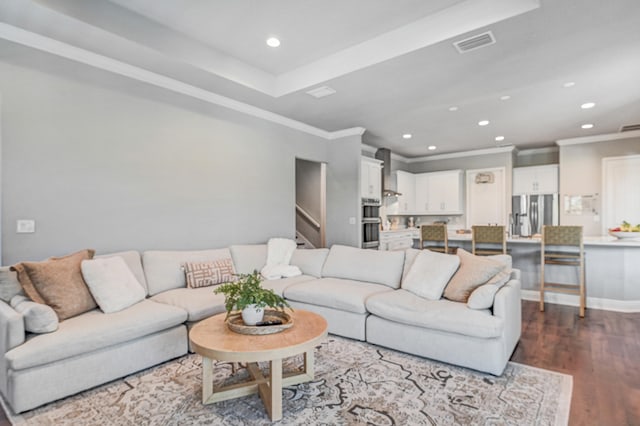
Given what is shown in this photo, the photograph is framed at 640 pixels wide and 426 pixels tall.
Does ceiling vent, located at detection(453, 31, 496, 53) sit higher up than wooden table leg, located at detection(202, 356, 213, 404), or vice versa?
ceiling vent, located at detection(453, 31, 496, 53)

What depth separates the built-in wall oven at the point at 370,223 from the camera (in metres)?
6.15

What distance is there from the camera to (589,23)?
8.85 feet

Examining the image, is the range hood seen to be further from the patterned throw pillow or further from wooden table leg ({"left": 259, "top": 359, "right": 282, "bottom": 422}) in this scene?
wooden table leg ({"left": 259, "top": 359, "right": 282, "bottom": 422})

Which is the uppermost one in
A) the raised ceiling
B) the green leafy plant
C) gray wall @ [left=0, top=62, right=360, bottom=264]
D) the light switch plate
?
the raised ceiling

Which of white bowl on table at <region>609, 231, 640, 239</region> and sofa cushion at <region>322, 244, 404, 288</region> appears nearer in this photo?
sofa cushion at <region>322, 244, 404, 288</region>

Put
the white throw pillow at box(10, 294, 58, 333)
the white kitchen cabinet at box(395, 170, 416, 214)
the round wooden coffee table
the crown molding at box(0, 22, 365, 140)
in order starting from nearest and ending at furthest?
the round wooden coffee table, the white throw pillow at box(10, 294, 58, 333), the crown molding at box(0, 22, 365, 140), the white kitchen cabinet at box(395, 170, 416, 214)

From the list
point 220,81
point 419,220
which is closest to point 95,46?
point 220,81

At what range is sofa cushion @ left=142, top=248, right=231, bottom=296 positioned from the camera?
11.1 ft

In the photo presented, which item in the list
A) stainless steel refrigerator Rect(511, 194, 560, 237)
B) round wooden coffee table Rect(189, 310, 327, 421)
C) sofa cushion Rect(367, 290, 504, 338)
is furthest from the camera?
stainless steel refrigerator Rect(511, 194, 560, 237)

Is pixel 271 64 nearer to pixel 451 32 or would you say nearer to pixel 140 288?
pixel 451 32

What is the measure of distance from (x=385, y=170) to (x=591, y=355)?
488 cm

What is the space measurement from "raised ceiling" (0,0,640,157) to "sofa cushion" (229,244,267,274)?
6.31 ft

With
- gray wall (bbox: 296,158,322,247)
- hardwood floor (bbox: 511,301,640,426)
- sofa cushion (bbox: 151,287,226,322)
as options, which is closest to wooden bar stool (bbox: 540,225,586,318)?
hardwood floor (bbox: 511,301,640,426)

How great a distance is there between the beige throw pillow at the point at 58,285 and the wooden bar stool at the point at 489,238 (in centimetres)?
466
